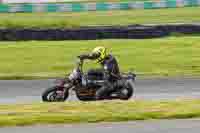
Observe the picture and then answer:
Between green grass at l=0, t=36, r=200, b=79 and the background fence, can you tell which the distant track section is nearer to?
green grass at l=0, t=36, r=200, b=79

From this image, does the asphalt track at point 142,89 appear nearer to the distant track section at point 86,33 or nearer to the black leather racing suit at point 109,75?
the black leather racing suit at point 109,75

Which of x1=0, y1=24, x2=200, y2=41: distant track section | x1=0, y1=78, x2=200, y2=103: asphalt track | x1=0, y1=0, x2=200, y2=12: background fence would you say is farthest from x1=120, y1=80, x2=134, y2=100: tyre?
x1=0, y1=0, x2=200, y2=12: background fence

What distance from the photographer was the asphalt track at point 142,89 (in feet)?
45.4

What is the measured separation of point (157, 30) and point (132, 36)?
3.32ft

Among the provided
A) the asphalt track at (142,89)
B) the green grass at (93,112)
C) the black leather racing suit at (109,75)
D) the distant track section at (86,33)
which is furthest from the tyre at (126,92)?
the distant track section at (86,33)

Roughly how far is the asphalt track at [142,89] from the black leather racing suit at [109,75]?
76cm

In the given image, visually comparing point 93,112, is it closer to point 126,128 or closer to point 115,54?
point 126,128

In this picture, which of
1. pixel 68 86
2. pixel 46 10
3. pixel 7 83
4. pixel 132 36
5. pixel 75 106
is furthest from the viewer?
pixel 46 10

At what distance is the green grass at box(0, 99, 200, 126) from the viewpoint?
952 centimetres

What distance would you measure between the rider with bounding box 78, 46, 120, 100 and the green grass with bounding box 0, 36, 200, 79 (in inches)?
203

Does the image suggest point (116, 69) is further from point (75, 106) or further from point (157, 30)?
point (157, 30)

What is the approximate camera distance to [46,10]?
136 ft

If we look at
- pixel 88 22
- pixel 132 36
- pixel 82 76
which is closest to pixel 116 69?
pixel 82 76

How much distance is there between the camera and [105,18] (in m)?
35.5
